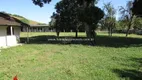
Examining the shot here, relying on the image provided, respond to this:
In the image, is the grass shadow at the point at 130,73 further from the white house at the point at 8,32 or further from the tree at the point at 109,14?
the tree at the point at 109,14

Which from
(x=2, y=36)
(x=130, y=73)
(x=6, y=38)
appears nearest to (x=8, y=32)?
(x=6, y=38)

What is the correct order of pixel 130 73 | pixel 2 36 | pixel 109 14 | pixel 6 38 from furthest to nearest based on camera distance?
pixel 109 14 < pixel 6 38 < pixel 2 36 < pixel 130 73

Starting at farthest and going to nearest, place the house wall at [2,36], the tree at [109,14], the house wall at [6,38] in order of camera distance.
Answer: the tree at [109,14], the house wall at [6,38], the house wall at [2,36]

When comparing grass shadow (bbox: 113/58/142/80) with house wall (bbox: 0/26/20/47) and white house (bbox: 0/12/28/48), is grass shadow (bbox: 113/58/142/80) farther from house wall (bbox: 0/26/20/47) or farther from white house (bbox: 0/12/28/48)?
house wall (bbox: 0/26/20/47)

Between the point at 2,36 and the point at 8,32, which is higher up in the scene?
the point at 8,32

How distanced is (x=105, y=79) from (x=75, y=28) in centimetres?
2935

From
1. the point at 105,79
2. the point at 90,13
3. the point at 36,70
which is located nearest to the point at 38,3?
the point at 90,13

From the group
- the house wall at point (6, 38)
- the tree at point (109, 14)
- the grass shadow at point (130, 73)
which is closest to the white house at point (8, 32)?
the house wall at point (6, 38)

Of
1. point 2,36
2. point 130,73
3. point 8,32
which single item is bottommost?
point 130,73

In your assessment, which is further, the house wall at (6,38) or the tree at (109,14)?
the tree at (109,14)

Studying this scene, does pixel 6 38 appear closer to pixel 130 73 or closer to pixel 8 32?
pixel 8 32

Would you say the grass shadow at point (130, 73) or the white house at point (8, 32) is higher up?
the white house at point (8, 32)

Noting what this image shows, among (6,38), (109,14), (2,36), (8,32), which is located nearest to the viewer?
(2,36)

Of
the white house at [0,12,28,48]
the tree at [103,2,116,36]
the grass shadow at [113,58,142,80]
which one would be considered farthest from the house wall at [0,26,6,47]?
the tree at [103,2,116,36]
